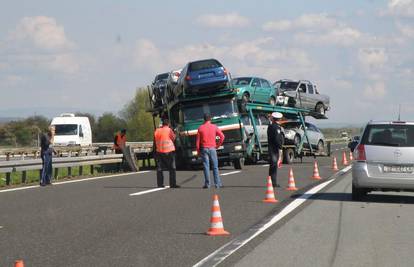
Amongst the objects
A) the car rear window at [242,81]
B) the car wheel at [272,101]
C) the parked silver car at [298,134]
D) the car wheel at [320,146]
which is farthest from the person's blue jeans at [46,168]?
the car wheel at [320,146]

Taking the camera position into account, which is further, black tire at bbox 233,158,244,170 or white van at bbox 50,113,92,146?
white van at bbox 50,113,92,146

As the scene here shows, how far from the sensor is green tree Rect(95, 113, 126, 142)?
119 metres

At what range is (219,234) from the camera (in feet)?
31.7

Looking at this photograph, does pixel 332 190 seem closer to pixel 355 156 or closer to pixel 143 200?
pixel 355 156

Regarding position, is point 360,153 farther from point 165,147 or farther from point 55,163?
point 55,163

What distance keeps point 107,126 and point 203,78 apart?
97917 millimetres

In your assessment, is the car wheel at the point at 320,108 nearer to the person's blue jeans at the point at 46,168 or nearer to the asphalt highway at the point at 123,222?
the asphalt highway at the point at 123,222

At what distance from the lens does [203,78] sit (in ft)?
82.7

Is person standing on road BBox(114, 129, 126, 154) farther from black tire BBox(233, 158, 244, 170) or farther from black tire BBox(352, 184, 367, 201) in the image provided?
black tire BBox(352, 184, 367, 201)

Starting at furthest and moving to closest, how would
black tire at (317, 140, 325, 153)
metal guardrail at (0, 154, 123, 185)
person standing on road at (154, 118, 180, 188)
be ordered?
black tire at (317, 140, 325, 153) < metal guardrail at (0, 154, 123, 185) < person standing on road at (154, 118, 180, 188)

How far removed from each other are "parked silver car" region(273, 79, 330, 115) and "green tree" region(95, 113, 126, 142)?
8551 centimetres

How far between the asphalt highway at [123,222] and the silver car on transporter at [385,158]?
160 cm

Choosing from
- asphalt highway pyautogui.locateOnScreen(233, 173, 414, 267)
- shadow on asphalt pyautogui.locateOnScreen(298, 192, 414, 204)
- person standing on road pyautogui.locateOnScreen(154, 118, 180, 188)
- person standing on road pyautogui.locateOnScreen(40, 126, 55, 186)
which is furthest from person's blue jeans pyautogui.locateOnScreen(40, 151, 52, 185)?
asphalt highway pyautogui.locateOnScreen(233, 173, 414, 267)

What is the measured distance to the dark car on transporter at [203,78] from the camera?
992 inches
